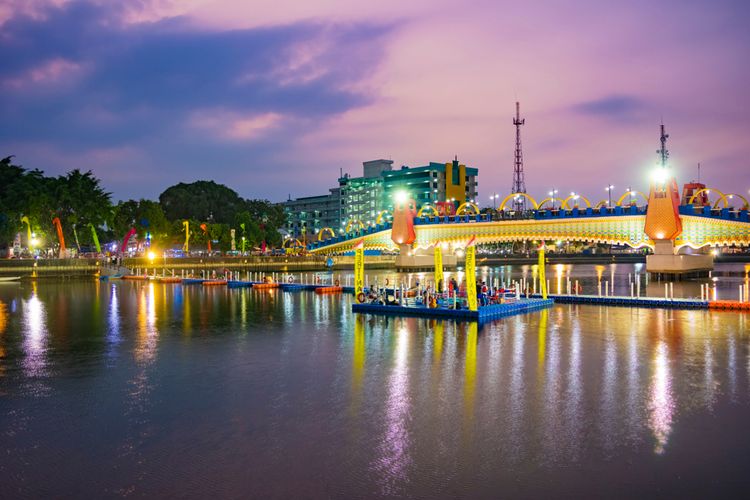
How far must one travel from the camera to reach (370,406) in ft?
49.3

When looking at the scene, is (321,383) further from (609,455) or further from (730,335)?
(730,335)

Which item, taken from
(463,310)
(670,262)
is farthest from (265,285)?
(670,262)

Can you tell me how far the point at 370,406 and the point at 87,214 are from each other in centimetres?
9527

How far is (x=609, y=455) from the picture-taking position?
11.6m

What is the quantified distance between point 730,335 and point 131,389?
2361 centimetres

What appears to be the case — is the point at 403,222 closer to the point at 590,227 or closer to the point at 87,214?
the point at 590,227

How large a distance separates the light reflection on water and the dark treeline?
75631 millimetres

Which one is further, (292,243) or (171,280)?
(292,243)

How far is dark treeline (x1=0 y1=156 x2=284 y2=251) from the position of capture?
95.7 meters

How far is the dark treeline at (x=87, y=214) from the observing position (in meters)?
95.7

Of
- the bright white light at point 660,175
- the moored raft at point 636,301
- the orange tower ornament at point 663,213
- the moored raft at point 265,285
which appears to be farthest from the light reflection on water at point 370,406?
the bright white light at point 660,175

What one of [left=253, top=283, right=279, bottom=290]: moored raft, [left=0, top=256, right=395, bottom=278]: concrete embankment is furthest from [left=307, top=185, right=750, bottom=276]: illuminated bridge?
[left=253, top=283, right=279, bottom=290]: moored raft

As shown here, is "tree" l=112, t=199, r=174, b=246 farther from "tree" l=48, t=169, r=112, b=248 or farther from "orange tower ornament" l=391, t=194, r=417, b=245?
"orange tower ornament" l=391, t=194, r=417, b=245

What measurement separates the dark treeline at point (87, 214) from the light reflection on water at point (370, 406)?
75.6 metres
